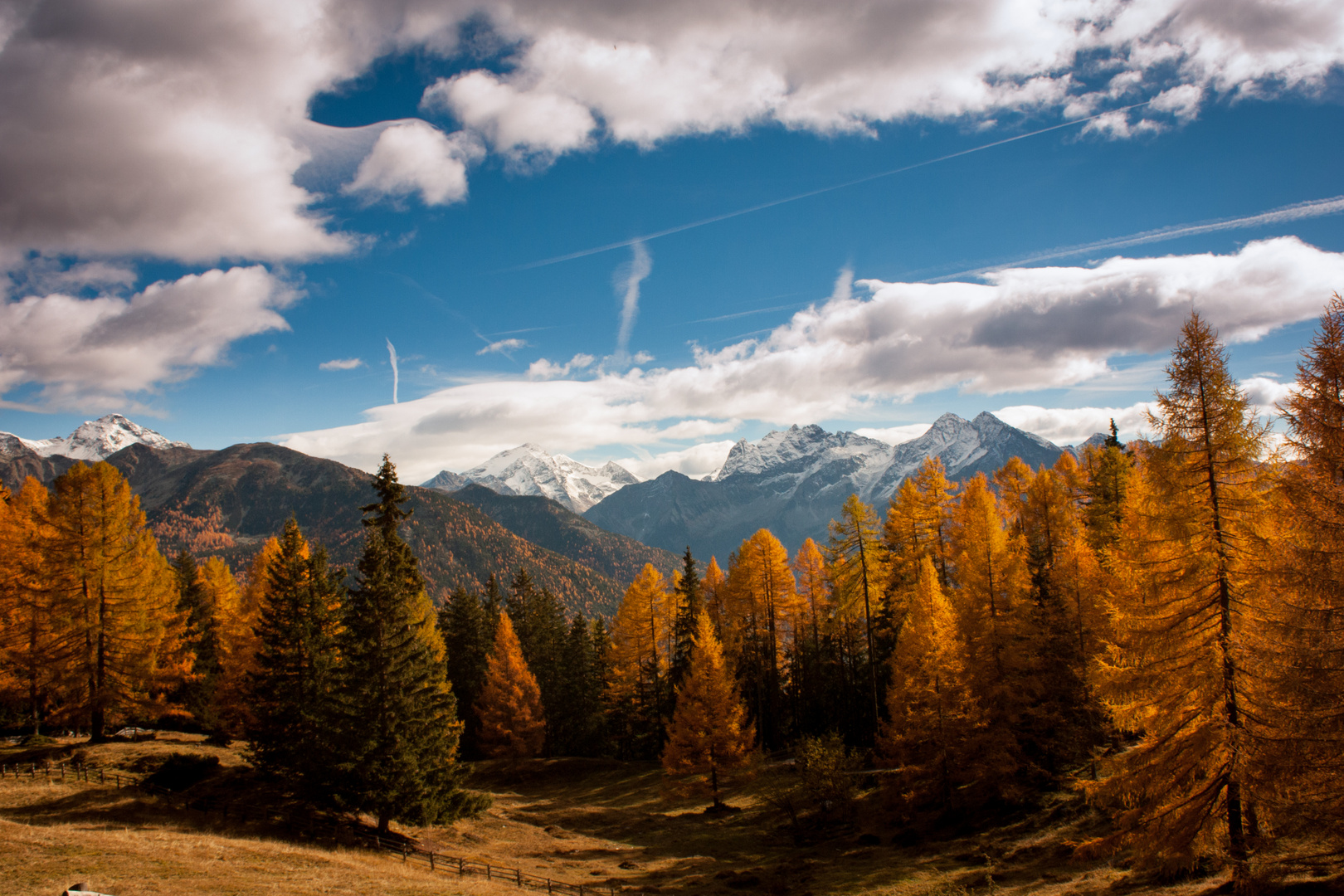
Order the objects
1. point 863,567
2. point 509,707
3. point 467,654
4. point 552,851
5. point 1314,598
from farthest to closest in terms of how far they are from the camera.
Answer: point 467,654, point 509,707, point 863,567, point 552,851, point 1314,598

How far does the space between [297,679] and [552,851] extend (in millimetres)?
15457

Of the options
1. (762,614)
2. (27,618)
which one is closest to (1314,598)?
(762,614)

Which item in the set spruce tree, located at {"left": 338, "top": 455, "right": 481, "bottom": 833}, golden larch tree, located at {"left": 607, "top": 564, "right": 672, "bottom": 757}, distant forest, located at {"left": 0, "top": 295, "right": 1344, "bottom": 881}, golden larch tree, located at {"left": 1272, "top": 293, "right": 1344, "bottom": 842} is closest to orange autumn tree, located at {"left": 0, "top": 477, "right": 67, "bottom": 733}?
distant forest, located at {"left": 0, "top": 295, "right": 1344, "bottom": 881}

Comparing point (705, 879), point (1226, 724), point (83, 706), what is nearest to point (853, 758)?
point (705, 879)

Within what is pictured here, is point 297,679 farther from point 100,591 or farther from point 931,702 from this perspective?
point 931,702

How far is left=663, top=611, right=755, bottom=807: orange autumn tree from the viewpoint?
38.2 m

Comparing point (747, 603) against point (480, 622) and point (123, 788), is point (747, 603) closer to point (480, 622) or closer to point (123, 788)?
point (480, 622)

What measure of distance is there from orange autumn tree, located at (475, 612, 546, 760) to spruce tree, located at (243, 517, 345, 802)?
2270 cm

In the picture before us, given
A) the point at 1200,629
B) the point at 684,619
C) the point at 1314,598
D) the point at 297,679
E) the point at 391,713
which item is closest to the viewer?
the point at 1314,598

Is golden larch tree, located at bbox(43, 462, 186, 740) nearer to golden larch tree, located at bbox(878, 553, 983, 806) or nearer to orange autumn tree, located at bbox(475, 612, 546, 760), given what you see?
orange autumn tree, located at bbox(475, 612, 546, 760)

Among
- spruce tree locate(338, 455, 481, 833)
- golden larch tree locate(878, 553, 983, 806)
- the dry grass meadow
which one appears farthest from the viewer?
golden larch tree locate(878, 553, 983, 806)

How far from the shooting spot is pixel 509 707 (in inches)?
2116

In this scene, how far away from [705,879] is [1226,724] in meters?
21.3

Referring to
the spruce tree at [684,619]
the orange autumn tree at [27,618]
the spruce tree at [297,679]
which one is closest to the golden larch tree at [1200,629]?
the spruce tree at [297,679]
